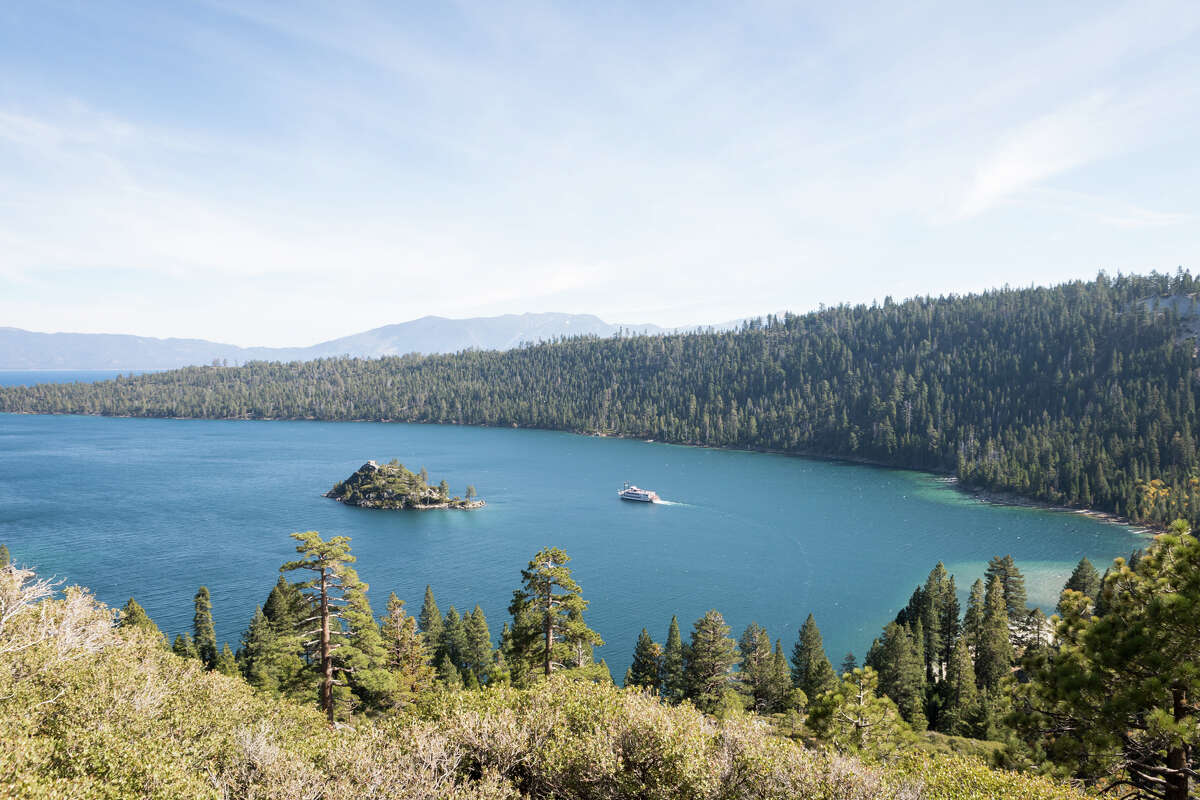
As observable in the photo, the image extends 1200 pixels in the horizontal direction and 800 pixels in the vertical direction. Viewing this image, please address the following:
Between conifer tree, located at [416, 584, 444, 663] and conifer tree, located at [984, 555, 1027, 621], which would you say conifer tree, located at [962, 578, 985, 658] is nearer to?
conifer tree, located at [984, 555, 1027, 621]

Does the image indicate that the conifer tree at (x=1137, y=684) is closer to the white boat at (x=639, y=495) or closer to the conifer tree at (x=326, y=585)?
the conifer tree at (x=326, y=585)

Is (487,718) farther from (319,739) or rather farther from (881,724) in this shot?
(881,724)

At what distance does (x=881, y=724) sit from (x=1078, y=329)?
214449 millimetres

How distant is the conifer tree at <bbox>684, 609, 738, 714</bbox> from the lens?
44469mm

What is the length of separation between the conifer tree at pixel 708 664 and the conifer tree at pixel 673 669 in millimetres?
1723

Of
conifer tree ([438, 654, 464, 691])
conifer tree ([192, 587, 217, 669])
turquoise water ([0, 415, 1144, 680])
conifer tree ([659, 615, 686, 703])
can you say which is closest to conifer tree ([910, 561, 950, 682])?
turquoise water ([0, 415, 1144, 680])

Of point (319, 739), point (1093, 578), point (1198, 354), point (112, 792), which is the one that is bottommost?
point (1093, 578)

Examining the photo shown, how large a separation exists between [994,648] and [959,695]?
6954mm

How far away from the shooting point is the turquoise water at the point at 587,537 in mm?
71062

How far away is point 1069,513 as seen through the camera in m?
119

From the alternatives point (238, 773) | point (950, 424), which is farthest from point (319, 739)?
point (950, 424)

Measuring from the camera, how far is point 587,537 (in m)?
98.3

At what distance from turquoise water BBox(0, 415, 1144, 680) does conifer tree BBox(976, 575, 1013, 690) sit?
Answer: 1106 cm

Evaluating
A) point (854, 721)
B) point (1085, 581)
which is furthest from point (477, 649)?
point (1085, 581)
